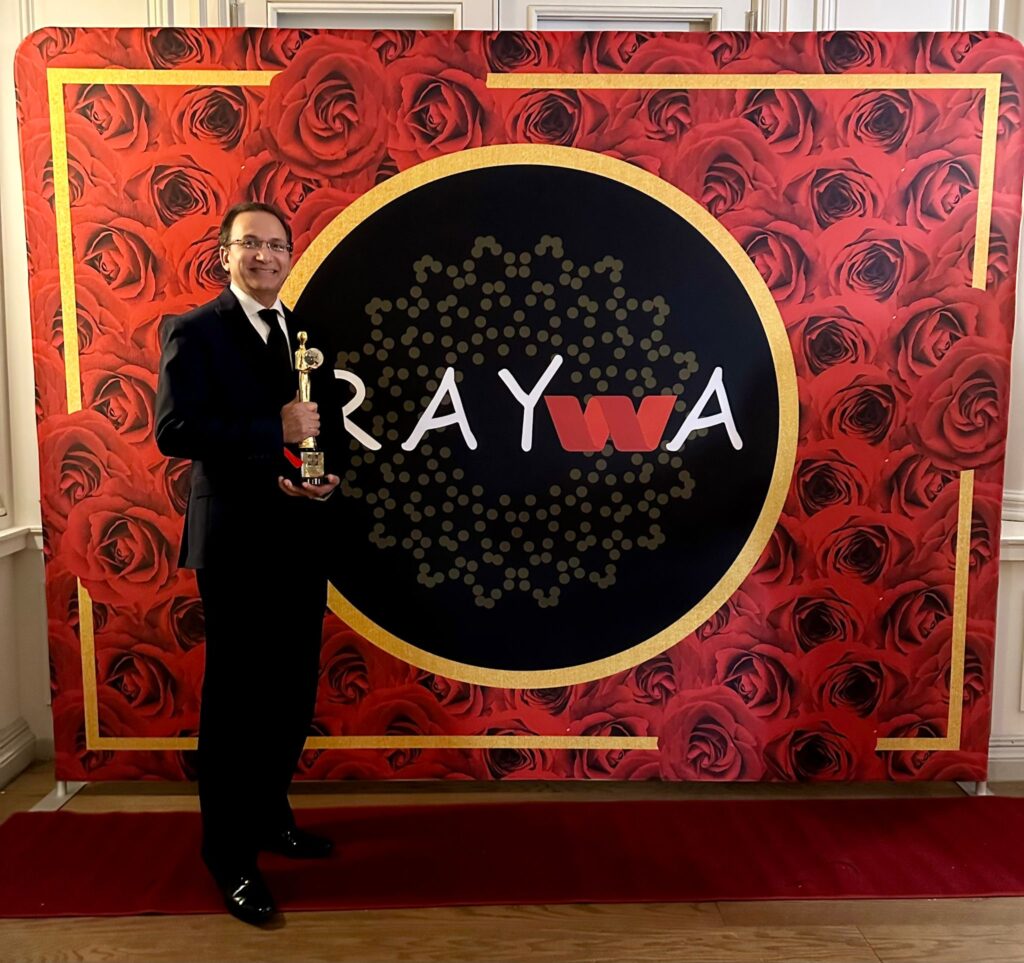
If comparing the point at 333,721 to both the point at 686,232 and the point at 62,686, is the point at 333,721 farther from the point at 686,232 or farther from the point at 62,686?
the point at 686,232

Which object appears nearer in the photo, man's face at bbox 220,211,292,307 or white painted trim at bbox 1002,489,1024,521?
man's face at bbox 220,211,292,307

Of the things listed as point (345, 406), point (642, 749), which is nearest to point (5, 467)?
point (345, 406)

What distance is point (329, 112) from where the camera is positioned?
2.33 meters

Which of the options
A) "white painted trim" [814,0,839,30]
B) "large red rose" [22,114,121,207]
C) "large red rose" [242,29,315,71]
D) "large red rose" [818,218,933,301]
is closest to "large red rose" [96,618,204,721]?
"large red rose" [22,114,121,207]

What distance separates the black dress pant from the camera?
1.95 m

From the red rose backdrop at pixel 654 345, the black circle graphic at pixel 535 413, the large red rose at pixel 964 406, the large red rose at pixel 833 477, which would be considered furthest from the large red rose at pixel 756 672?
the large red rose at pixel 964 406

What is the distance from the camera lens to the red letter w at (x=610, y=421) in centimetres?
243

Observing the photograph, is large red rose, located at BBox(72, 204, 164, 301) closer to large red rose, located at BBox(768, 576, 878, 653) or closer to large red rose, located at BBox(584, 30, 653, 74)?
large red rose, located at BBox(584, 30, 653, 74)

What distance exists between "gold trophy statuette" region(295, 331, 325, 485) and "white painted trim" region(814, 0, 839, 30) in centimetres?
191

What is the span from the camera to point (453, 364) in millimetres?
2412

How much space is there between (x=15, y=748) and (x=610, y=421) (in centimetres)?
208

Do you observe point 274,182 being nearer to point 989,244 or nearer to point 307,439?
point 307,439

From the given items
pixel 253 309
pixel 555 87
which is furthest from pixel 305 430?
pixel 555 87

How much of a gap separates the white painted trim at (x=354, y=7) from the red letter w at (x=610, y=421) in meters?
1.29
